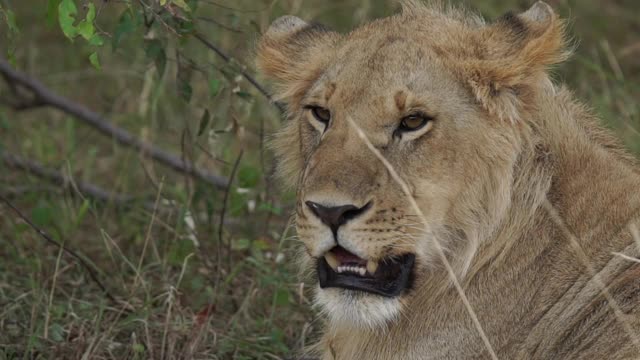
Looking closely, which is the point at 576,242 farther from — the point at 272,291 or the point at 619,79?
the point at 619,79

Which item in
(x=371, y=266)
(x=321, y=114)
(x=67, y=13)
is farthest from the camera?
(x=321, y=114)

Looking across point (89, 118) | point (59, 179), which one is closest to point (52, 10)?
point (59, 179)

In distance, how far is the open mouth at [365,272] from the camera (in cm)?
392

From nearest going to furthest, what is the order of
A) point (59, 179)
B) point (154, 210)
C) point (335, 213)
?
point (335, 213), point (154, 210), point (59, 179)

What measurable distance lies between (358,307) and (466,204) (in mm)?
486

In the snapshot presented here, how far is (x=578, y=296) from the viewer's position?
3.96 m

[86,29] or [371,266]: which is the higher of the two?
[86,29]

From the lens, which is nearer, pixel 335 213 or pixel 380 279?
pixel 335 213

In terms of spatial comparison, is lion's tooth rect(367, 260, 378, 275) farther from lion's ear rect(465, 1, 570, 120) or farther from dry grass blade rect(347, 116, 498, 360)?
lion's ear rect(465, 1, 570, 120)

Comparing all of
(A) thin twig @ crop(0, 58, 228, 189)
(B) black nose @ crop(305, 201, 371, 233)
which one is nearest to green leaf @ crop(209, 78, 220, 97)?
(A) thin twig @ crop(0, 58, 228, 189)

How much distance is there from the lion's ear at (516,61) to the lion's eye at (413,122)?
0.19 meters

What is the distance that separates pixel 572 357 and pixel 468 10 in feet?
4.33

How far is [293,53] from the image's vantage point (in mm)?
4633

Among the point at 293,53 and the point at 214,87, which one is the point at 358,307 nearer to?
the point at 293,53
